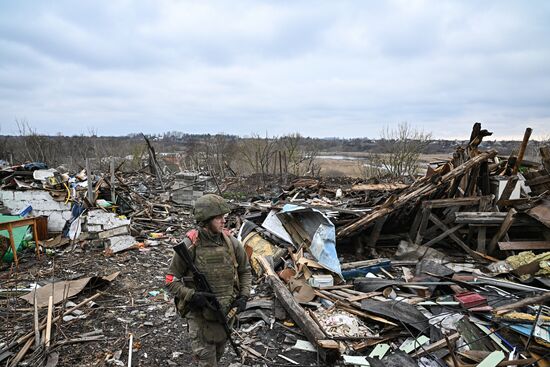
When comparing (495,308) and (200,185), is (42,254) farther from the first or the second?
(495,308)

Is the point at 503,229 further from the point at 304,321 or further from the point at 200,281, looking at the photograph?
the point at 200,281

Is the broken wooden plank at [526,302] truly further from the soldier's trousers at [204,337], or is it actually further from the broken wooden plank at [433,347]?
the soldier's trousers at [204,337]

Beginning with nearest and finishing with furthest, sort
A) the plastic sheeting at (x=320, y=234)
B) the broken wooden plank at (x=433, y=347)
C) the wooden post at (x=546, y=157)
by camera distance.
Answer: the broken wooden plank at (x=433, y=347) → the plastic sheeting at (x=320, y=234) → the wooden post at (x=546, y=157)

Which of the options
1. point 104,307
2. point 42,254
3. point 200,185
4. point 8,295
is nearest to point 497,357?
point 104,307

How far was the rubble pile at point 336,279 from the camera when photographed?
13.0ft

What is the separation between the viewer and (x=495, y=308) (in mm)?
4375

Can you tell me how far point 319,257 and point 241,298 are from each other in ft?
11.1

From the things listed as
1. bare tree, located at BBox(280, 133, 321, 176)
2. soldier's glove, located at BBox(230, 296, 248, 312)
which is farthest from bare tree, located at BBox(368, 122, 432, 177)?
soldier's glove, located at BBox(230, 296, 248, 312)

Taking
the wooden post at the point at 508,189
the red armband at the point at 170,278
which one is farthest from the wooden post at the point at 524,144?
the red armband at the point at 170,278

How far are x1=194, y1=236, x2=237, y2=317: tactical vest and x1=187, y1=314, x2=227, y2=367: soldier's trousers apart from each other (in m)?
0.18

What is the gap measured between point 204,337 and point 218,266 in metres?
0.61

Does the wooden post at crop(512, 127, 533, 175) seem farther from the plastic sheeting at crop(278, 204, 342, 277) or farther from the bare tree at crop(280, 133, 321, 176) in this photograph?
the bare tree at crop(280, 133, 321, 176)

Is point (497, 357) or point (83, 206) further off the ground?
point (83, 206)

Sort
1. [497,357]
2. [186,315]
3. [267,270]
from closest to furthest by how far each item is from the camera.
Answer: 1. [186,315]
2. [497,357]
3. [267,270]
